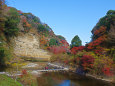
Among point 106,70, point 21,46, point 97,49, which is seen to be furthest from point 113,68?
point 21,46

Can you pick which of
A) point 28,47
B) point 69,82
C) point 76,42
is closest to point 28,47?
point 28,47

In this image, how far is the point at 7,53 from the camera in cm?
1390

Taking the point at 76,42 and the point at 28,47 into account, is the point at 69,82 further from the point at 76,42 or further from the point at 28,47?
the point at 28,47

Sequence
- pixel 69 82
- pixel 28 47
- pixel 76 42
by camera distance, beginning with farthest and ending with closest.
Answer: pixel 28 47, pixel 76 42, pixel 69 82

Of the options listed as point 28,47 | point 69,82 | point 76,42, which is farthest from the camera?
point 28,47

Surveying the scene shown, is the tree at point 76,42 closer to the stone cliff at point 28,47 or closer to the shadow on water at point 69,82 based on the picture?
the shadow on water at point 69,82

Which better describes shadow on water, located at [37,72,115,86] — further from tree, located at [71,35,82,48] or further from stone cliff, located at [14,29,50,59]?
stone cliff, located at [14,29,50,59]

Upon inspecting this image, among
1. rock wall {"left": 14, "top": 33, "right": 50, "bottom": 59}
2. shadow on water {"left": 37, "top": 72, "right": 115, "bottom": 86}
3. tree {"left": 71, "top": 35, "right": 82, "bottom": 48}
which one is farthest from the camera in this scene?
rock wall {"left": 14, "top": 33, "right": 50, "bottom": 59}

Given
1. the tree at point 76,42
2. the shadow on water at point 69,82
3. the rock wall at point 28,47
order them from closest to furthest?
the shadow on water at point 69,82
the tree at point 76,42
the rock wall at point 28,47

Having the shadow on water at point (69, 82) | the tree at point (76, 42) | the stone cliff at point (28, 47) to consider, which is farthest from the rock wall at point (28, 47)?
the shadow on water at point (69, 82)

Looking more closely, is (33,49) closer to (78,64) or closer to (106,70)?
(78,64)

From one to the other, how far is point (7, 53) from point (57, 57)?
1383 centimetres

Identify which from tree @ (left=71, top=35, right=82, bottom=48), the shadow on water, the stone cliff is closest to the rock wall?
the stone cliff

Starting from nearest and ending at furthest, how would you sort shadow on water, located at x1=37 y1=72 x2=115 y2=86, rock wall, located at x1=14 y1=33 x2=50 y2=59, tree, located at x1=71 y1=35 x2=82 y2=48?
shadow on water, located at x1=37 y1=72 x2=115 y2=86
tree, located at x1=71 y1=35 x2=82 y2=48
rock wall, located at x1=14 y1=33 x2=50 y2=59
